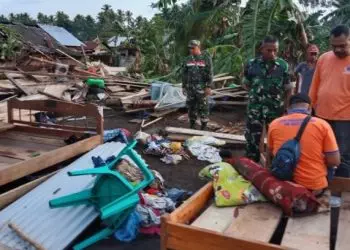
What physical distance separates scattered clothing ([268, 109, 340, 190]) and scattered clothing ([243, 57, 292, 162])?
Answer: 2.19 m

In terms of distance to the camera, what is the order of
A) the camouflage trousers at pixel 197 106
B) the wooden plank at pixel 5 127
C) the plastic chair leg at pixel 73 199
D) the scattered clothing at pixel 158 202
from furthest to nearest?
the camouflage trousers at pixel 197 106, the wooden plank at pixel 5 127, the scattered clothing at pixel 158 202, the plastic chair leg at pixel 73 199

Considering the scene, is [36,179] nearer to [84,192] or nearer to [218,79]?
[84,192]

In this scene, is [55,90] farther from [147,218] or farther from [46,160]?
[147,218]

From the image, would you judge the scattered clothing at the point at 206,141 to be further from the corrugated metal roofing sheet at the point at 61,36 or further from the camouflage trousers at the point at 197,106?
the corrugated metal roofing sheet at the point at 61,36

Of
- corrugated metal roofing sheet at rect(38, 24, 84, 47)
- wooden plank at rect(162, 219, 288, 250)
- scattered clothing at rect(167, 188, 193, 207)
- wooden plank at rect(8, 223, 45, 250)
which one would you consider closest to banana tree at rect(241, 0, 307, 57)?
scattered clothing at rect(167, 188, 193, 207)

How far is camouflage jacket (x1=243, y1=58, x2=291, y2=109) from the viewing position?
512cm

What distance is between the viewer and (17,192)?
442 cm

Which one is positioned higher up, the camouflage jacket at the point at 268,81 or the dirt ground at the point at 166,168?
the camouflage jacket at the point at 268,81

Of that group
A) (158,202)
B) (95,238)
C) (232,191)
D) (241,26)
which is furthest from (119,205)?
(241,26)

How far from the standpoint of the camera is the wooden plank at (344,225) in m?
2.43

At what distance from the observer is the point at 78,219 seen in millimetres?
3912

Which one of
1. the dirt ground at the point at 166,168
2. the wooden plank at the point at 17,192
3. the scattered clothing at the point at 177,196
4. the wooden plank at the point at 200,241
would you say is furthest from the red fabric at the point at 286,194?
the wooden plank at the point at 17,192

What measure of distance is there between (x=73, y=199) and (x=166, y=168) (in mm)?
2619

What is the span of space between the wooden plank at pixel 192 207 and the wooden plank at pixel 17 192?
2322 mm
